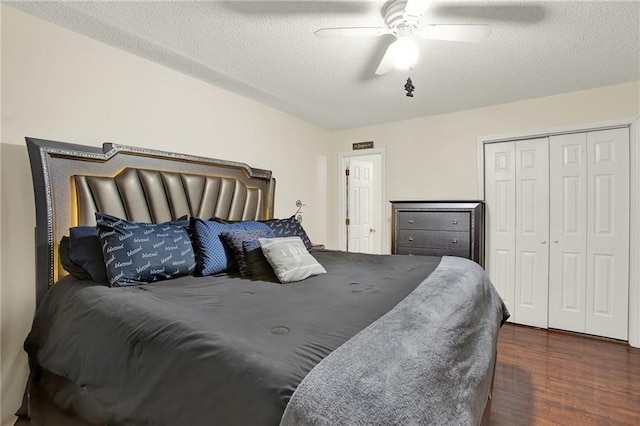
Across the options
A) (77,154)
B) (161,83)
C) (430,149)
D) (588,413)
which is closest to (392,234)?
(430,149)

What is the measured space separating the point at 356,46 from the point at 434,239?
2.24 meters

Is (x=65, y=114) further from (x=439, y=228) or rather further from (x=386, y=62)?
(x=439, y=228)

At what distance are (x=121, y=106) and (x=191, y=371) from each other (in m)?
2.13

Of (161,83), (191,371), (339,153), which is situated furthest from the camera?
(339,153)

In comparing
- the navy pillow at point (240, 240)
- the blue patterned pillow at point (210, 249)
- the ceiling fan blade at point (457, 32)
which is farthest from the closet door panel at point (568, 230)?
the blue patterned pillow at point (210, 249)

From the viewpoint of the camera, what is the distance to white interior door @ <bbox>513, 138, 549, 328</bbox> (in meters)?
3.38

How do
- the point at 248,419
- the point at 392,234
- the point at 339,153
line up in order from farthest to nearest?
the point at 339,153, the point at 392,234, the point at 248,419

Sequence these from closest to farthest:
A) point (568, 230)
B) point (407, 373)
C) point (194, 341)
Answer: point (407, 373) < point (194, 341) < point (568, 230)

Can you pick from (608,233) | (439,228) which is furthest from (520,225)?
(439,228)

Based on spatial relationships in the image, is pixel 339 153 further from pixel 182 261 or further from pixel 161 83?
pixel 182 261

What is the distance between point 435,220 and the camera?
3.63 metres

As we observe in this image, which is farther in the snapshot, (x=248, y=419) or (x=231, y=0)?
(x=231, y=0)

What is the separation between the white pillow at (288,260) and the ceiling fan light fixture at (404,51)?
1.28 m

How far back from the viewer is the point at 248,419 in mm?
779
